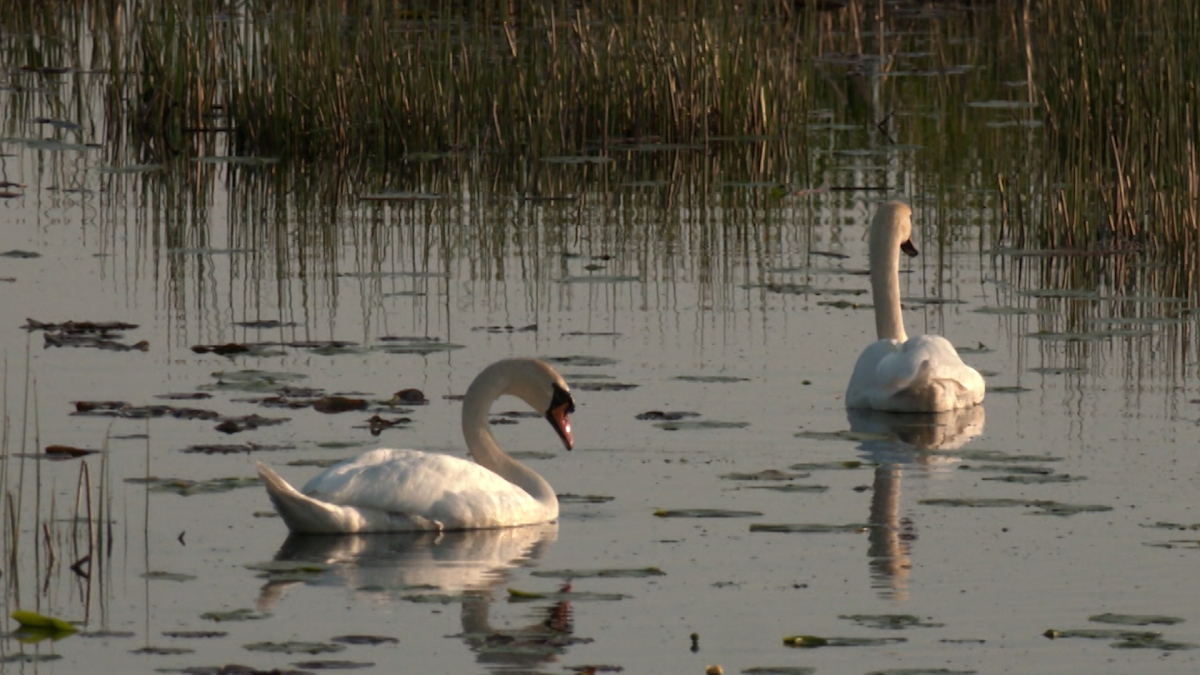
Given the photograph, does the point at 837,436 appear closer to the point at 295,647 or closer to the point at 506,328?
the point at 506,328

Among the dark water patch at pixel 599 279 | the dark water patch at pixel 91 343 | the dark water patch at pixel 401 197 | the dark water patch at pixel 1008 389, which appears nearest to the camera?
the dark water patch at pixel 1008 389

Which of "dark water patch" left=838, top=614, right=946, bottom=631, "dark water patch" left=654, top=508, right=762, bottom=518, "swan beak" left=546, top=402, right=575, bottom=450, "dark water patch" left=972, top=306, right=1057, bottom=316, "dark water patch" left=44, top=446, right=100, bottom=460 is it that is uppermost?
"dark water patch" left=972, top=306, right=1057, bottom=316

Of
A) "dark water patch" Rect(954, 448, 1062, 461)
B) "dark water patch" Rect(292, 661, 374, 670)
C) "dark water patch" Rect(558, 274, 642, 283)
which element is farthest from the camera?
"dark water patch" Rect(558, 274, 642, 283)

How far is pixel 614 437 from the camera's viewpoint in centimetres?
907

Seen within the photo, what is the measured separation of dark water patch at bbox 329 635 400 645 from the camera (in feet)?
20.6

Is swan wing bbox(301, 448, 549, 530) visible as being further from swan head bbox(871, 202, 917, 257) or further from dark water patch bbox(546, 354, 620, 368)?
swan head bbox(871, 202, 917, 257)

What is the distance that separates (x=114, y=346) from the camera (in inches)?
414

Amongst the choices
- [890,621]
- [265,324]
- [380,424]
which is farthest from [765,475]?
[265,324]

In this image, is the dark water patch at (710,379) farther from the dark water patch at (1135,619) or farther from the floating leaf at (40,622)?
the floating leaf at (40,622)

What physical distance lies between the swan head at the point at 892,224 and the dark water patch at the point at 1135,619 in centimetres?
486

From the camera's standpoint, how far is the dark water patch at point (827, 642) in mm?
6320

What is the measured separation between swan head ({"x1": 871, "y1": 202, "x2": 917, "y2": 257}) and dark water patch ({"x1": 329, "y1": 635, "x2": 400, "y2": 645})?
5.58 m

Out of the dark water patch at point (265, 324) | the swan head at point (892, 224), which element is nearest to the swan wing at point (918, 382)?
the swan head at point (892, 224)

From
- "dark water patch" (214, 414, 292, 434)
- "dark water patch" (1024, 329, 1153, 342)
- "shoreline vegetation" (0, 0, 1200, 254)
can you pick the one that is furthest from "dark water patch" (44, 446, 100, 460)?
"shoreline vegetation" (0, 0, 1200, 254)
